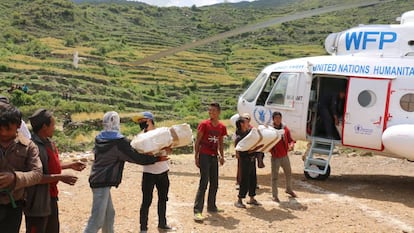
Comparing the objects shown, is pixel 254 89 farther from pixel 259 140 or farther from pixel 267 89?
pixel 259 140

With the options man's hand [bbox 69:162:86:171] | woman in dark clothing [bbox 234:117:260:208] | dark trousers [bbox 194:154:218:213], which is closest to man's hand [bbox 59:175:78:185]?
man's hand [bbox 69:162:86:171]

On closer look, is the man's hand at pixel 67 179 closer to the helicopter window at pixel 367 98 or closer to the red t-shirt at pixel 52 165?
the red t-shirt at pixel 52 165

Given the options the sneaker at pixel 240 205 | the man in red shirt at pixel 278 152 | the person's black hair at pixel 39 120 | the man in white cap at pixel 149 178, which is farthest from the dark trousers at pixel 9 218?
the man in red shirt at pixel 278 152

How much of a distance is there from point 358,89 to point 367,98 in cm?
25

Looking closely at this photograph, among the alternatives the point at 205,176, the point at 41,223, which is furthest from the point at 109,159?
the point at 205,176

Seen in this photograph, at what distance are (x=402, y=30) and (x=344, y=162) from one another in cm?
467

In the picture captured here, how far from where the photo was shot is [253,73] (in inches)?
2267

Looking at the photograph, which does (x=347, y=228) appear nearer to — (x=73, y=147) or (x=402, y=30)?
(x=402, y=30)

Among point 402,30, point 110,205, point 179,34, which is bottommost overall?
point 110,205

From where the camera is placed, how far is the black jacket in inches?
197

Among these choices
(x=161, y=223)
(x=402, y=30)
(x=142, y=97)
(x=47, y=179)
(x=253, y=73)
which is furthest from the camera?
(x=253, y=73)

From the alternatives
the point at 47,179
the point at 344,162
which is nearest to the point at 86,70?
the point at 344,162

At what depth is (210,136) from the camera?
6848 millimetres

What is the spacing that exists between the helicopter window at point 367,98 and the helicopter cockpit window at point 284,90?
4.51ft
